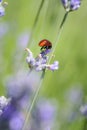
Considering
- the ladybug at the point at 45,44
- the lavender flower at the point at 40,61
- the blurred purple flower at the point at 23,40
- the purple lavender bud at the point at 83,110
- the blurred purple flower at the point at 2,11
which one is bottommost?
the purple lavender bud at the point at 83,110

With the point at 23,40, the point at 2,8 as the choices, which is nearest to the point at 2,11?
the point at 2,8

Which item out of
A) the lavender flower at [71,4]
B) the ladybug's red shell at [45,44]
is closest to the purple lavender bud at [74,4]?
the lavender flower at [71,4]

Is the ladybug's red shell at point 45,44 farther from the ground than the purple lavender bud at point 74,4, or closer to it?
closer to it

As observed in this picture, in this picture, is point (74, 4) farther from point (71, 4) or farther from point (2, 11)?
point (2, 11)

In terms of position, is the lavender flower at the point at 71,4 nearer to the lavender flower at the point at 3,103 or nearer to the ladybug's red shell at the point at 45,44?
the ladybug's red shell at the point at 45,44

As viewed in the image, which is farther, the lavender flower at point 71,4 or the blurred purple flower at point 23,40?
the blurred purple flower at point 23,40

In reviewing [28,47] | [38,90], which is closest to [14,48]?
[28,47]
